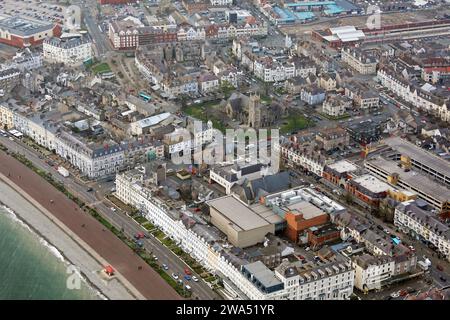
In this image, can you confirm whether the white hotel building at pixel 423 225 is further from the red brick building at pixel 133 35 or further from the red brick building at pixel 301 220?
the red brick building at pixel 133 35

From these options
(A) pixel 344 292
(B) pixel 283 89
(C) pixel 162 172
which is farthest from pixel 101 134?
(A) pixel 344 292

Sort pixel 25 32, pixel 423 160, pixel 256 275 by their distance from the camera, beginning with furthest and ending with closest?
1. pixel 25 32
2. pixel 423 160
3. pixel 256 275

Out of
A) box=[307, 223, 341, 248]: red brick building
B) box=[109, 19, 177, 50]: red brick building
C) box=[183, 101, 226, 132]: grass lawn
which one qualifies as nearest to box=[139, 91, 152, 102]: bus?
box=[183, 101, 226, 132]: grass lawn

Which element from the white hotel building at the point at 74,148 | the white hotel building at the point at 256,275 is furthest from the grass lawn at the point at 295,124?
the white hotel building at the point at 256,275

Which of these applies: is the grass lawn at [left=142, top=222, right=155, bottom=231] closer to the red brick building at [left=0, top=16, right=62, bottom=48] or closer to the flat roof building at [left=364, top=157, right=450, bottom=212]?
the flat roof building at [left=364, top=157, right=450, bottom=212]

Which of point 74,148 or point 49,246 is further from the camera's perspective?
point 74,148

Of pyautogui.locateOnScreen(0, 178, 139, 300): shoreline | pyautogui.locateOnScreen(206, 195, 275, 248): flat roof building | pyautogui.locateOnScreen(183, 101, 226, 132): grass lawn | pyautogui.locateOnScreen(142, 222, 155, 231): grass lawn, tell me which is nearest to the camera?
pyautogui.locateOnScreen(0, 178, 139, 300): shoreline

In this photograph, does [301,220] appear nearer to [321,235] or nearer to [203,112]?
[321,235]

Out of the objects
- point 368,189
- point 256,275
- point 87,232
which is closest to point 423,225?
point 368,189
